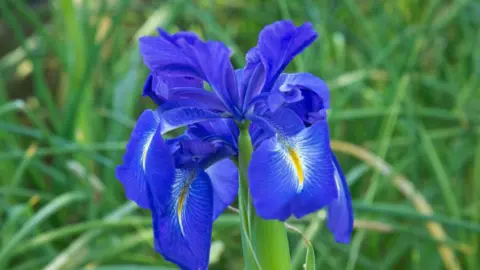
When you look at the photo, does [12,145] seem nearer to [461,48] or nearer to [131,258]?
[131,258]

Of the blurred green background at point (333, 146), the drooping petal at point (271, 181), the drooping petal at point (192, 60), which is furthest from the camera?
the blurred green background at point (333, 146)

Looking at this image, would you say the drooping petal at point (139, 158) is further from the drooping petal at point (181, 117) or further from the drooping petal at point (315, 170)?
the drooping petal at point (315, 170)

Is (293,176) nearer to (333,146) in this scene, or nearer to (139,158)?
(139,158)

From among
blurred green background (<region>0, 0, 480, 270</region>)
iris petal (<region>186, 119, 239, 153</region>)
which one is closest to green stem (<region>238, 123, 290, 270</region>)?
iris petal (<region>186, 119, 239, 153</region>)

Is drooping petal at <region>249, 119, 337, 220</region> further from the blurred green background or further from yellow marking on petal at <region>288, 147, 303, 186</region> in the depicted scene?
the blurred green background

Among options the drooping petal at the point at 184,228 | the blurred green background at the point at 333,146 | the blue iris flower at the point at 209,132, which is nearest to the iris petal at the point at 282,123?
the blue iris flower at the point at 209,132

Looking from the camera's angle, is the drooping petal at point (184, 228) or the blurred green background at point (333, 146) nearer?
the drooping petal at point (184, 228)

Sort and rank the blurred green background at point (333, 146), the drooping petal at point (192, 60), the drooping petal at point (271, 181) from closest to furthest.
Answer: the drooping petal at point (271, 181)
the drooping petal at point (192, 60)
the blurred green background at point (333, 146)

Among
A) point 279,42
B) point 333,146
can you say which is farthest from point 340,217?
point 333,146
